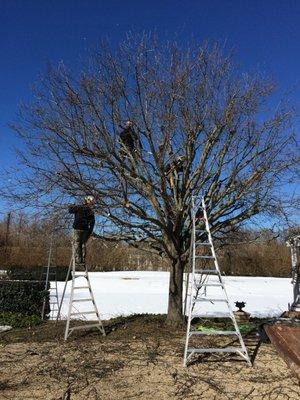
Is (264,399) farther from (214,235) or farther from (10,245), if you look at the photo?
(10,245)

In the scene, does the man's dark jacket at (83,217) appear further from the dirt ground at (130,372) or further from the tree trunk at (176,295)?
the dirt ground at (130,372)

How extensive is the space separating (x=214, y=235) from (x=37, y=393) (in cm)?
581

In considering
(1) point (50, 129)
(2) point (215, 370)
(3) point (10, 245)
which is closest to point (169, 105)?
(1) point (50, 129)

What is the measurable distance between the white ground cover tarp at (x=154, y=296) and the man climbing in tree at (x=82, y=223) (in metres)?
5.66

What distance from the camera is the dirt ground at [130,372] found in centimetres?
484

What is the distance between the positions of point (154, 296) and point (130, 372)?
617 inches

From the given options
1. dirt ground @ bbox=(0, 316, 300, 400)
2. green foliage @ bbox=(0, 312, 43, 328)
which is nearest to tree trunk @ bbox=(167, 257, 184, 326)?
dirt ground @ bbox=(0, 316, 300, 400)

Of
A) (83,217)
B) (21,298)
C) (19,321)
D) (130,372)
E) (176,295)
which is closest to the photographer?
(130,372)

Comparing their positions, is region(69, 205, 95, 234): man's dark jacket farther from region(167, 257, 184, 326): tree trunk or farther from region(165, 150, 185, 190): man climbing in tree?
region(167, 257, 184, 326): tree trunk

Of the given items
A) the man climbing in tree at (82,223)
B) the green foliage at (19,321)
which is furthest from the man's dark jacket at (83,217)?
the green foliage at (19,321)

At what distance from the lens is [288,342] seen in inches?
237

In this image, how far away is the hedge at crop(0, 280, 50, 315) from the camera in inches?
526

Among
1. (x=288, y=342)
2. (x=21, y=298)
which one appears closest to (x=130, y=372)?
(x=288, y=342)

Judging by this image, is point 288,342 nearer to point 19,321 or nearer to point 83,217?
point 83,217
